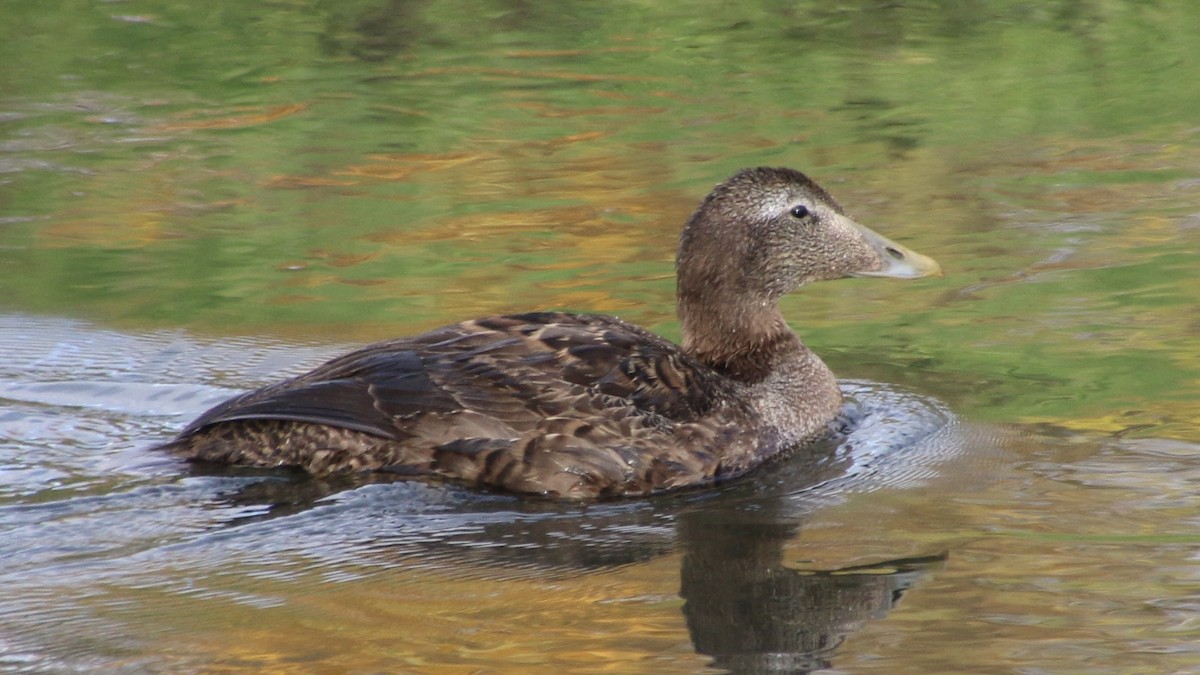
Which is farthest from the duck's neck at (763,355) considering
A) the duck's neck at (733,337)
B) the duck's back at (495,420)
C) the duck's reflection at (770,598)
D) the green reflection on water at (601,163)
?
the duck's reflection at (770,598)

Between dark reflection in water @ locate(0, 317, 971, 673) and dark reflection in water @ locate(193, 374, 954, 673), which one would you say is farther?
dark reflection in water @ locate(0, 317, 971, 673)

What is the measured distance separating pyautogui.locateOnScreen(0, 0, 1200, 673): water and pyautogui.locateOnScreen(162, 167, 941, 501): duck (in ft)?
0.52

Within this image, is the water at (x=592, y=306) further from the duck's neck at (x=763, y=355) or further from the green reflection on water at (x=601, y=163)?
the duck's neck at (x=763, y=355)

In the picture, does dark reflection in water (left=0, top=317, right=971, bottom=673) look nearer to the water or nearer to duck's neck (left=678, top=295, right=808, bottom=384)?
the water

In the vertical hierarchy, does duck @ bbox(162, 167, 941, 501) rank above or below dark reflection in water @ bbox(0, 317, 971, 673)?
above

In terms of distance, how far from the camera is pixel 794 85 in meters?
14.9

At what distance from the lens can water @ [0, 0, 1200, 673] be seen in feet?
19.8

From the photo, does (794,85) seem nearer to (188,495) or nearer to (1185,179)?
(1185,179)

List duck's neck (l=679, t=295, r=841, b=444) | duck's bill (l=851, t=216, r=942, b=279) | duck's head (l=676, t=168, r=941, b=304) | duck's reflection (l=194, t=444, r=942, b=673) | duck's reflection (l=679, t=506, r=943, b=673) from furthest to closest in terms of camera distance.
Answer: duck's bill (l=851, t=216, r=942, b=279), duck's head (l=676, t=168, r=941, b=304), duck's neck (l=679, t=295, r=841, b=444), duck's reflection (l=194, t=444, r=942, b=673), duck's reflection (l=679, t=506, r=943, b=673)

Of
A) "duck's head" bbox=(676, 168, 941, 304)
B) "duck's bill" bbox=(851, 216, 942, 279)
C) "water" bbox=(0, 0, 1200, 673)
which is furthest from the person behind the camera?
"duck's bill" bbox=(851, 216, 942, 279)

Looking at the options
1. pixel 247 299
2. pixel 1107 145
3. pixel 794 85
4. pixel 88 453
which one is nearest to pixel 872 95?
pixel 794 85

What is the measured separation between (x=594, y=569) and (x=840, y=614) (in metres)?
0.99

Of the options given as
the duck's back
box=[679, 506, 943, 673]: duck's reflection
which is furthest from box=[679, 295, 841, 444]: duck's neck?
box=[679, 506, 943, 673]: duck's reflection

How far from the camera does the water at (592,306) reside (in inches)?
237
